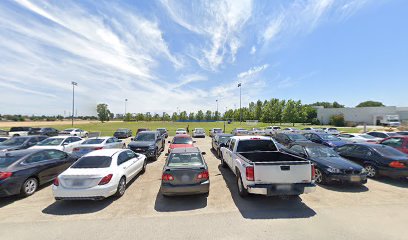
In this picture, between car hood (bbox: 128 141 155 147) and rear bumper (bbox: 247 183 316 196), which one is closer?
rear bumper (bbox: 247 183 316 196)

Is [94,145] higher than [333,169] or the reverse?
higher

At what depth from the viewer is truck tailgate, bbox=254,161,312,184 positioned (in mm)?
5086

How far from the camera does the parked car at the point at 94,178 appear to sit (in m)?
5.18

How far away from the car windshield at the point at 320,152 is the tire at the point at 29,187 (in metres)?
10.9

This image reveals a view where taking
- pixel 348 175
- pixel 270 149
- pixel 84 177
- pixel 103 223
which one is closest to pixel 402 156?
pixel 348 175

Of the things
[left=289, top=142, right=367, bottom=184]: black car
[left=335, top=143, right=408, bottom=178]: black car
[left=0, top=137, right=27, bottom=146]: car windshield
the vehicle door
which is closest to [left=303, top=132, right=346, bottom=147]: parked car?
[left=335, top=143, right=408, bottom=178]: black car

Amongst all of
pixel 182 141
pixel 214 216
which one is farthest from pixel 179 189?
pixel 182 141

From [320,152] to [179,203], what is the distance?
21.9ft

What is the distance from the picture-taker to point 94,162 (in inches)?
237

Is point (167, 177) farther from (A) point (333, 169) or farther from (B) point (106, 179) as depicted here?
(A) point (333, 169)

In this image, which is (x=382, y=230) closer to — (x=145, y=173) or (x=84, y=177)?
(x=84, y=177)

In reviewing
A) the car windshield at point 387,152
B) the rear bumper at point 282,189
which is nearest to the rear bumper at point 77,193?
the rear bumper at point 282,189

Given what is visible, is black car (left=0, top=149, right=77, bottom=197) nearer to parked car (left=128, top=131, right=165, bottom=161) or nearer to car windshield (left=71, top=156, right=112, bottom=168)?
car windshield (left=71, top=156, right=112, bottom=168)

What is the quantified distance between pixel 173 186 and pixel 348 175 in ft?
20.4
